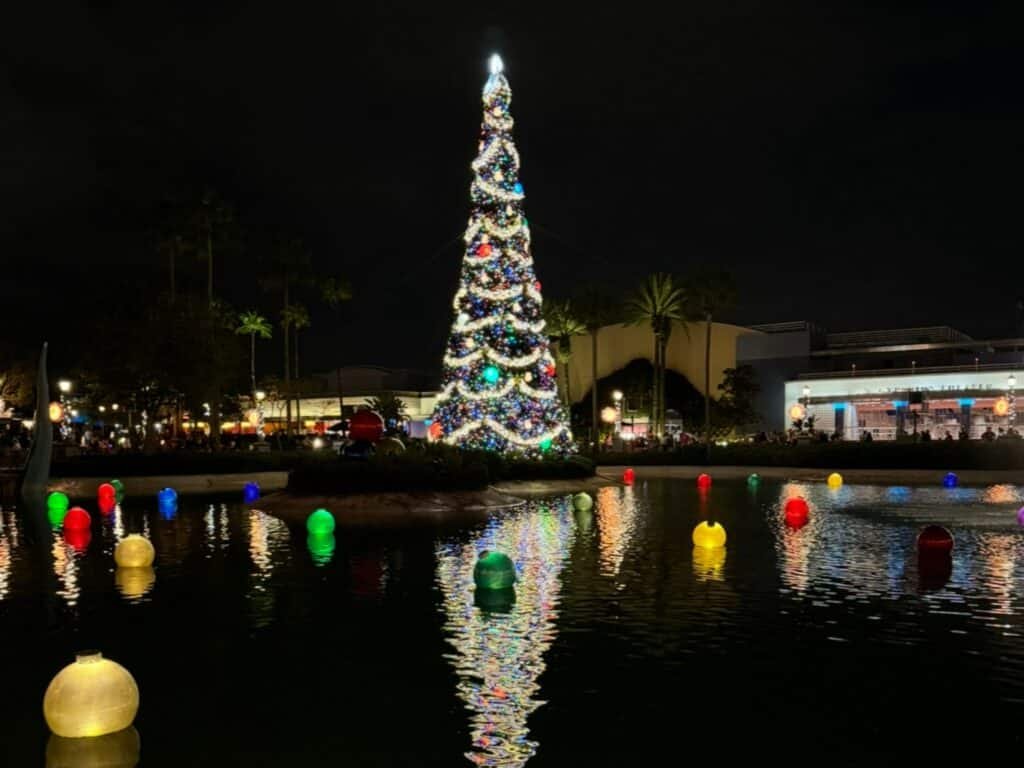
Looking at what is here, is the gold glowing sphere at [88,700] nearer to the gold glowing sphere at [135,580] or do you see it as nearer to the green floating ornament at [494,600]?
the green floating ornament at [494,600]

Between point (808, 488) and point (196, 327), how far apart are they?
2956 cm

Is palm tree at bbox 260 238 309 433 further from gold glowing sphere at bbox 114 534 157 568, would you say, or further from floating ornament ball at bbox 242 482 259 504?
gold glowing sphere at bbox 114 534 157 568

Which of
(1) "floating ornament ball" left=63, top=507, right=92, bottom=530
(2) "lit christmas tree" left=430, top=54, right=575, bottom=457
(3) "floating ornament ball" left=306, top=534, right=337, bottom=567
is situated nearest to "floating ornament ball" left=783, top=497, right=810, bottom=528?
(3) "floating ornament ball" left=306, top=534, right=337, bottom=567

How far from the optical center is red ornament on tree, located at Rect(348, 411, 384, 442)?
31500 mm

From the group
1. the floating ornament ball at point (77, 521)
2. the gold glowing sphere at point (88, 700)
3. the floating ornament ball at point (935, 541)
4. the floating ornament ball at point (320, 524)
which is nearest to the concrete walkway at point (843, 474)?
the floating ornament ball at point (320, 524)

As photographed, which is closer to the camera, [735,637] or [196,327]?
[735,637]

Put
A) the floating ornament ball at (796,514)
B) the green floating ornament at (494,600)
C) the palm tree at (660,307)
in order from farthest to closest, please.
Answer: the palm tree at (660,307), the floating ornament ball at (796,514), the green floating ornament at (494,600)

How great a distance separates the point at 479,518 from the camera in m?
25.5

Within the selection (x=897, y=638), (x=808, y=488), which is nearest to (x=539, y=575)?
(x=897, y=638)

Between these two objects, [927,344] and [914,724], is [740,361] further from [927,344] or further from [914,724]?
[914,724]

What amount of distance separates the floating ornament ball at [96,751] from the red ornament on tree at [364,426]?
23.3 meters

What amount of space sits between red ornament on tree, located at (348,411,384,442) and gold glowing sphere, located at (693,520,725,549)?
15138 millimetres

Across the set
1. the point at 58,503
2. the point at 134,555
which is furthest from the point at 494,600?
the point at 58,503

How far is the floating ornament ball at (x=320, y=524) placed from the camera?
21625mm
